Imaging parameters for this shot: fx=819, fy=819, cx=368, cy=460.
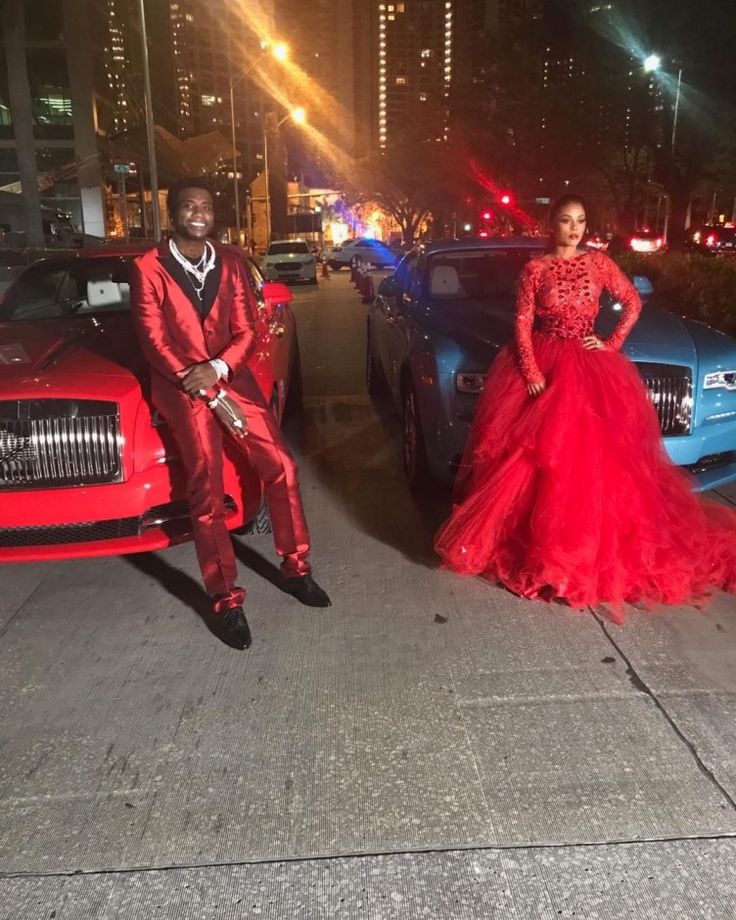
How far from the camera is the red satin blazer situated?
11.6 feet

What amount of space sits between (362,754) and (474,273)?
4442 millimetres

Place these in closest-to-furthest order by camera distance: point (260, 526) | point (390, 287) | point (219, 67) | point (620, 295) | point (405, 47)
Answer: point (620, 295)
point (260, 526)
point (390, 287)
point (219, 67)
point (405, 47)

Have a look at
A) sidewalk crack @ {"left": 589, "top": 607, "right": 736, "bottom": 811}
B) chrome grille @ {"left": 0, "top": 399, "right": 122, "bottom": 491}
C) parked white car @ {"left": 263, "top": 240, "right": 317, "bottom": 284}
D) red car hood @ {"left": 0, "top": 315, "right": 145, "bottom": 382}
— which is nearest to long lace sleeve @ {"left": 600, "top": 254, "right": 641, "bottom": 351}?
sidewalk crack @ {"left": 589, "top": 607, "right": 736, "bottom": 811}

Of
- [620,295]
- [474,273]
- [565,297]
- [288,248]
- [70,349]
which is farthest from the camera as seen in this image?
[288,248]

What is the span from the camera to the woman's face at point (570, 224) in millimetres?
3834

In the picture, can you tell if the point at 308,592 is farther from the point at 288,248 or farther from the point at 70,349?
the point at 288,248

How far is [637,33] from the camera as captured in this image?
2033cm

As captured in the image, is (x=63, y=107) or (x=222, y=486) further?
(x=63, y=107)

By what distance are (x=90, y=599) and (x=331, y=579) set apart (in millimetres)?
1244

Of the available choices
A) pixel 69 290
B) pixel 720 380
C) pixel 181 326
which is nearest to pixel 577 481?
pixel 720 380

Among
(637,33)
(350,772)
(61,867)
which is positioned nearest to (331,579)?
(350,772)

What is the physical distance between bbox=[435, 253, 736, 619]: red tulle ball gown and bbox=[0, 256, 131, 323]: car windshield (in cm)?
286

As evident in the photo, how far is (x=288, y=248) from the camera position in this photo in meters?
33.5

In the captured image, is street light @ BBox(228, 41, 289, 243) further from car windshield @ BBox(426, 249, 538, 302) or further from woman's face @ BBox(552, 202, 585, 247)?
woman's face @ BBox(552, 202, 585, 247)
